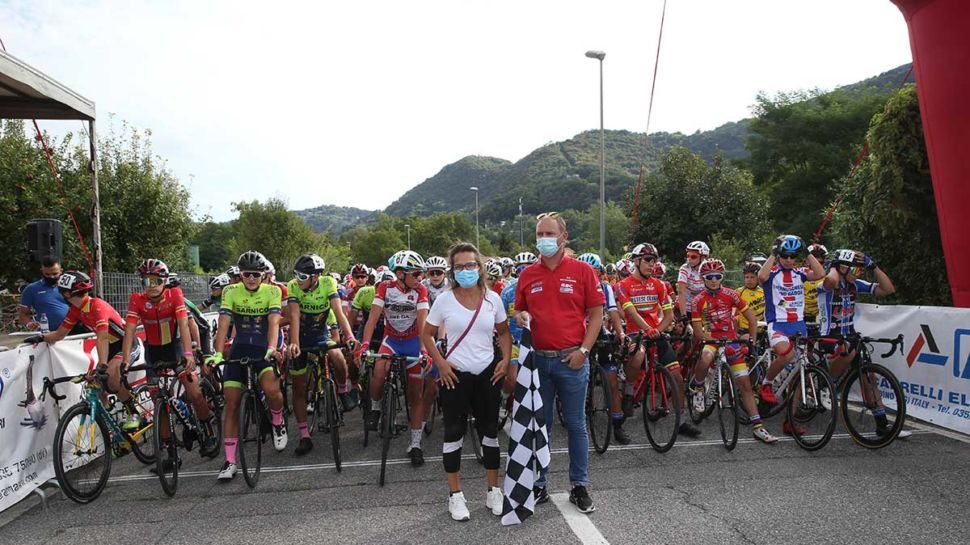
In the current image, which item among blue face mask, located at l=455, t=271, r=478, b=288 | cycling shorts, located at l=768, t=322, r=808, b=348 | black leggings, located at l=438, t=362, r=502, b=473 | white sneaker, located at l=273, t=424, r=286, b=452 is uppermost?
blue face mask, located at l=455, t=271, r=478, b=288

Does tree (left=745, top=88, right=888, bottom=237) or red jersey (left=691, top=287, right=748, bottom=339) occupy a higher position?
tree (left=745, top=88, right=888, bottom=237)

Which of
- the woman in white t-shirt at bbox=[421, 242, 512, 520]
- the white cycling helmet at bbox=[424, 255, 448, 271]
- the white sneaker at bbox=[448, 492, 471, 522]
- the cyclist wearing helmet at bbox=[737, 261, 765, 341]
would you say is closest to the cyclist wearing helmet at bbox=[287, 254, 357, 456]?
the white cycling helmet at bbox=[424, 255, 448, 271]

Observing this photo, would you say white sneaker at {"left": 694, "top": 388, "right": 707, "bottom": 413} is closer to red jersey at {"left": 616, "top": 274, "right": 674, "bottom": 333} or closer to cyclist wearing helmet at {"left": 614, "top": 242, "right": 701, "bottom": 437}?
cyclist wearing helmet at {"left": 614, "top": 242, "right": 701, "bottom": 437}

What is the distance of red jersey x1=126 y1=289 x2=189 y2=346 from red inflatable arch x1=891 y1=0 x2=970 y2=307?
924 cm

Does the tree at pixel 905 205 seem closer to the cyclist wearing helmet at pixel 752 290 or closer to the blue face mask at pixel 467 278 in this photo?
the cyclist wearing helmet at pixel 752 290

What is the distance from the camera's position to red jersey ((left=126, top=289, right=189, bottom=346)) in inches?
247

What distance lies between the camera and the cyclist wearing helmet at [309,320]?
6.77 meters

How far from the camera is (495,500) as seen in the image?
186 inches

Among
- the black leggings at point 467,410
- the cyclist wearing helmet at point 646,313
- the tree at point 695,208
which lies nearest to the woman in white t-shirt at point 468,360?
the black leggings at point 467,410

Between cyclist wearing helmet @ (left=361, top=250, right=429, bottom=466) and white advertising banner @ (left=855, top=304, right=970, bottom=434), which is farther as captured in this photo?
white advertising banner @ (left=855, top=304, right=970, bottom=434)

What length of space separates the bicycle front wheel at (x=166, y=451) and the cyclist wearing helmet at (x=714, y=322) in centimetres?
532

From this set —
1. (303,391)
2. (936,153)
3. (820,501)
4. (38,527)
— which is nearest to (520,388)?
(820,501)

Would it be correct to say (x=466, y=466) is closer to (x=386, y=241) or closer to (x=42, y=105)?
(x=42, y=105)

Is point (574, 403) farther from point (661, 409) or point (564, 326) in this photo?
point (661, 409)
